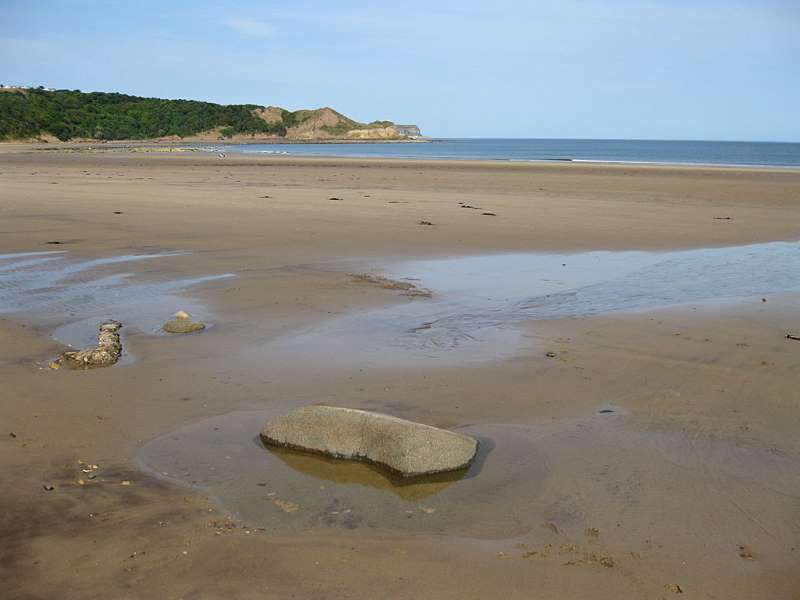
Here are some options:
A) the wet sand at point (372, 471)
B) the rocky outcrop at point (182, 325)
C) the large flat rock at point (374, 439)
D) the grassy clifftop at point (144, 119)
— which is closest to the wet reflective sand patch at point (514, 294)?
the wet sand at point (372, 471)

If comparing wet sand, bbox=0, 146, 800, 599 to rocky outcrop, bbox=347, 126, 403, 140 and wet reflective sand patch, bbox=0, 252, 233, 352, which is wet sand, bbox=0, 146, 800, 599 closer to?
wet reflective sand patch, bbox=0, 252, 233, 352

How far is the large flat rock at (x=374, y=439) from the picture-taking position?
4.66 meters

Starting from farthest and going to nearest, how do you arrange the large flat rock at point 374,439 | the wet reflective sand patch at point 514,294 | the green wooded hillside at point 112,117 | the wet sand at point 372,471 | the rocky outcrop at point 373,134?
1. the rocky outcrop at point 373,134
2. the green wooded hillside at point 112,117
3. the wet reflective sand patch at point 514,294
4. the large flat rock at point 374,439
5. the wet sand at point 372,471

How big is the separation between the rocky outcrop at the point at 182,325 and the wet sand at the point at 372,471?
19 centimetres

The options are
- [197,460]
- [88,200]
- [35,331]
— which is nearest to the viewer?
[197,460]

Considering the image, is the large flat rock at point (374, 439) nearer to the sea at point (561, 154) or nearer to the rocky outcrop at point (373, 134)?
the sea at point (561, 154)

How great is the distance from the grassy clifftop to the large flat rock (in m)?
91.7

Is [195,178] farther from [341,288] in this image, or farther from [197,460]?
[197,460]

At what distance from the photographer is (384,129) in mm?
160375

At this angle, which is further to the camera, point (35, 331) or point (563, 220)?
point (563, 220)

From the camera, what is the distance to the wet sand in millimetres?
3551

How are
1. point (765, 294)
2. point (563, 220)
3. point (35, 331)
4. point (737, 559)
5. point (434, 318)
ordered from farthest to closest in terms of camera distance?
point (563, 220)
point (765, 294)
point (434, 318)
point (35, 331)
point (737, 559)

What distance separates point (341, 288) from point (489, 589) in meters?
6.53

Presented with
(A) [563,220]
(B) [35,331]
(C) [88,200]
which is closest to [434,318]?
(B) [35,331]
